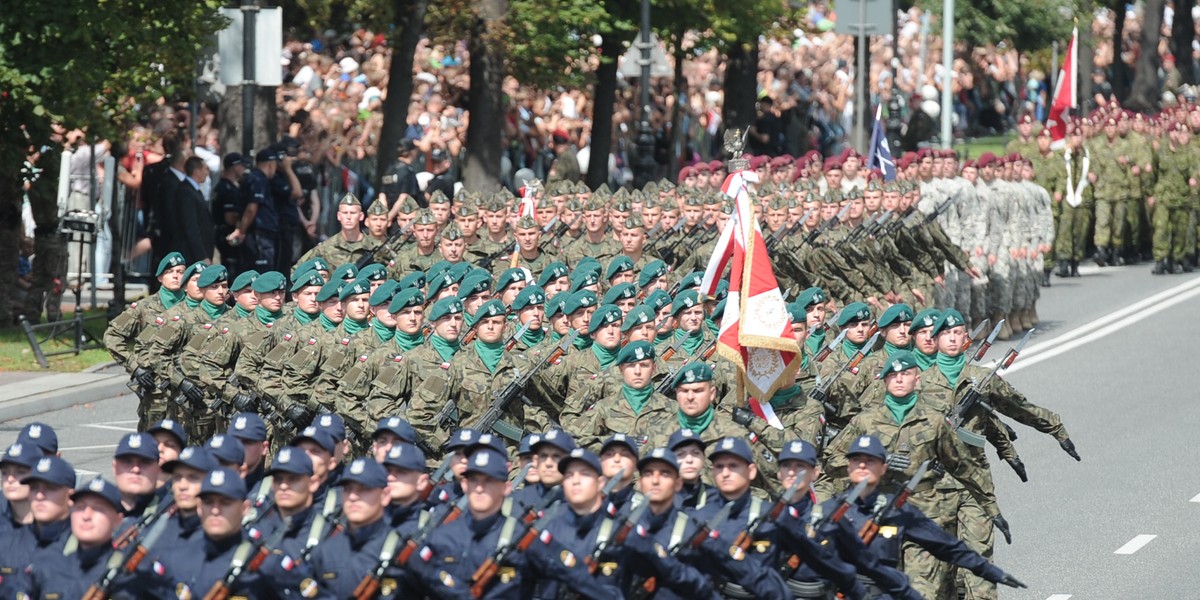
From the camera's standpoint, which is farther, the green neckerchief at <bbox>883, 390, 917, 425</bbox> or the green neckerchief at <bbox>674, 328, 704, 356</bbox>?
the green neckerchief at <bbox>674, 328, 704, 356</bbox>

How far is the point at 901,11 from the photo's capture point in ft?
173

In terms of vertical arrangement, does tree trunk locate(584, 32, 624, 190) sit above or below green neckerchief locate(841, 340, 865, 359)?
above

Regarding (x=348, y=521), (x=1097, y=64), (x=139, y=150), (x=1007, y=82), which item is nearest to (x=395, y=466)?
(x=348, y=521)

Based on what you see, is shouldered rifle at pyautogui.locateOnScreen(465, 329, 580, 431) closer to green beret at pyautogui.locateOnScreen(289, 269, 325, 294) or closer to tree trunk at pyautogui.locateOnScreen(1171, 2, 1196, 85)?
green beret at pyautogui.locateOnScreen(289, 269, 325, 294)

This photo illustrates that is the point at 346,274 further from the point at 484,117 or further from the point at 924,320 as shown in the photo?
the point at 484,117

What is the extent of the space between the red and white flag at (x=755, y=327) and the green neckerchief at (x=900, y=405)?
619mm

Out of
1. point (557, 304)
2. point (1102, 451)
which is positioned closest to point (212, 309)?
point (557, 304)

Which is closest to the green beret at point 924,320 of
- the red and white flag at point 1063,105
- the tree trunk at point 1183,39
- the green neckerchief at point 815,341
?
the green neckerchief at point 815,341

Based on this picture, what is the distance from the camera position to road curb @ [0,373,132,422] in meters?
18.9

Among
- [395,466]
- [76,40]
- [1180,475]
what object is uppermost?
[76,40]

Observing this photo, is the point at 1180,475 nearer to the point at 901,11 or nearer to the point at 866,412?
the point at 866,412

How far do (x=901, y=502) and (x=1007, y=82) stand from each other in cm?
4133

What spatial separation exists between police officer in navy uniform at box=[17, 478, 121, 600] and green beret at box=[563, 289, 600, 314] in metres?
5.53

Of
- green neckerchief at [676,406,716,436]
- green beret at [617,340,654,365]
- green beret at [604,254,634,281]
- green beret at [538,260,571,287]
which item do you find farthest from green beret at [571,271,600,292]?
green neckerchief at [676,406,716,436]
